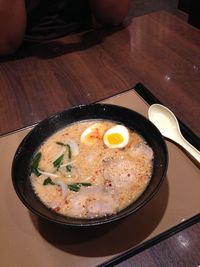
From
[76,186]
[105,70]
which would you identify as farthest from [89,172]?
[105,70]

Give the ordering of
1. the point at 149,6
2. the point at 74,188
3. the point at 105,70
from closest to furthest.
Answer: the point at 74,188, the point at 105,70, the point at 149,6

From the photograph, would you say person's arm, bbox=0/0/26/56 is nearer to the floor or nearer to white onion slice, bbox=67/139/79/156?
white onion slice, bbox=67/139/79/156

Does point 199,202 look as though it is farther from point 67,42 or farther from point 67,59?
point 67,42

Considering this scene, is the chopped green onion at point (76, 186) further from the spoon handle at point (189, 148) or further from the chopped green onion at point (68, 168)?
the spoon handle at point (189, 148)

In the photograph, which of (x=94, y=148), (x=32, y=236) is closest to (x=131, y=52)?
(x=94, y=148)

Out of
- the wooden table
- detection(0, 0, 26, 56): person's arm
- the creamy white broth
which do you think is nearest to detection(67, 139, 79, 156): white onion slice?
the creamy white broth

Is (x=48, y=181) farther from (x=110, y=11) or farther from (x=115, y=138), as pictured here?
(x=110, y=11)

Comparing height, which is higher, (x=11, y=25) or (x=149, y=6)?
(x=11, y=25)
